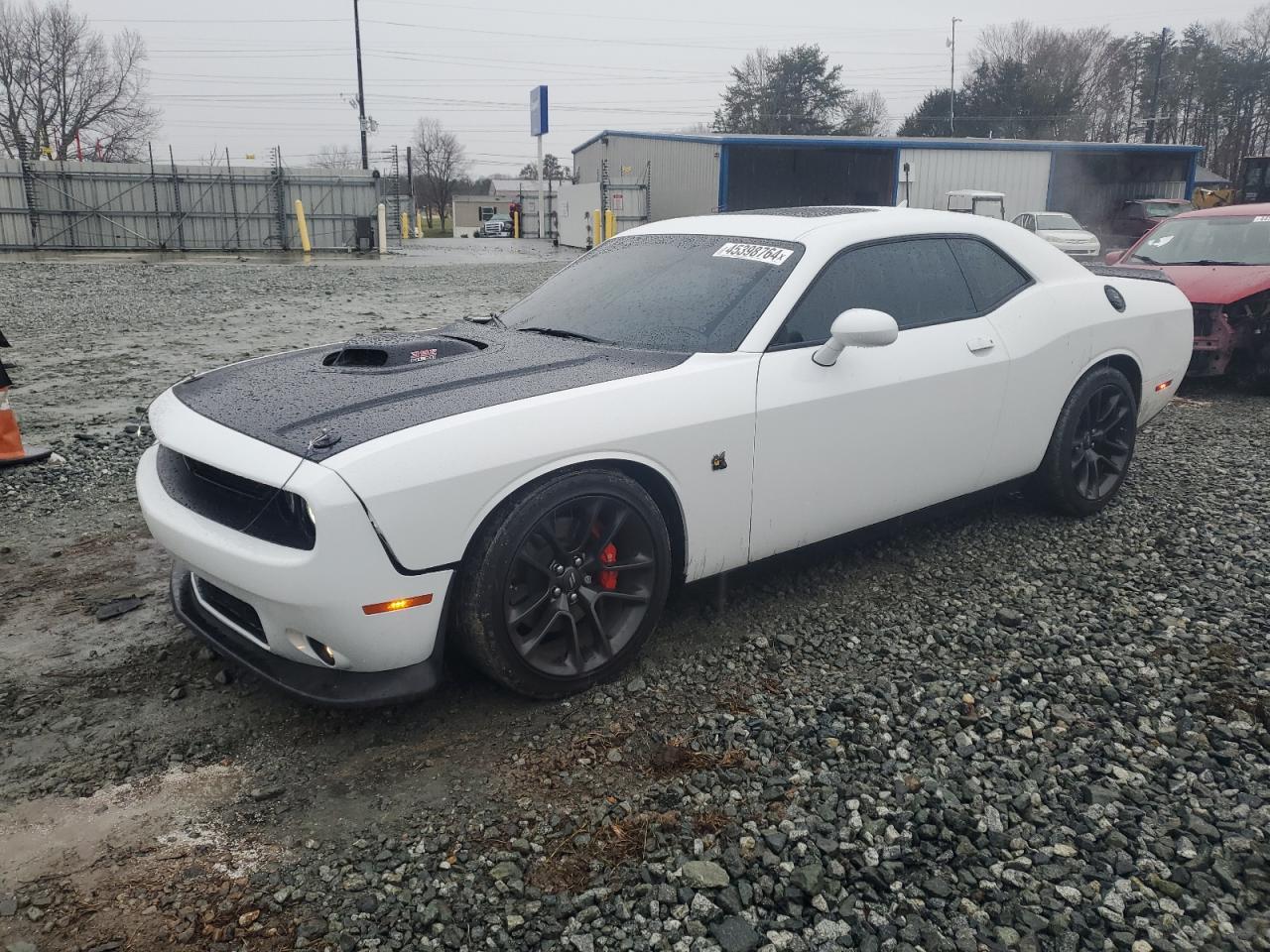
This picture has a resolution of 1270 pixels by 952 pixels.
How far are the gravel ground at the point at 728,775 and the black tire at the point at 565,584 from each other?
15 cm

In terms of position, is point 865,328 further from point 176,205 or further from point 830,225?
point 176,205

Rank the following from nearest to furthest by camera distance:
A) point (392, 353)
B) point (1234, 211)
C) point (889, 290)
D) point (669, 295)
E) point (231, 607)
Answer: point (231, 607)
point (392, 353)
point (669, 295)
point (889, 290)
point (1234, 211)

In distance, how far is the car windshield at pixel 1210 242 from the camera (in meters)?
8.49

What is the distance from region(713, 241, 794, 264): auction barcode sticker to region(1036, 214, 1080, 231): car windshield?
20.9 m

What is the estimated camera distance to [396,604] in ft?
8.86

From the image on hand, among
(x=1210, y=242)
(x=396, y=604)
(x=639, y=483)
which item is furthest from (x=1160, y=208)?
(x=396, y=604)

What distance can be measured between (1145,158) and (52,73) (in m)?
55.0

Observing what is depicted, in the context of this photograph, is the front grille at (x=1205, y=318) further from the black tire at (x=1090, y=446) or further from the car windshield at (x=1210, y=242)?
the black tire at (x=1090, y=446)

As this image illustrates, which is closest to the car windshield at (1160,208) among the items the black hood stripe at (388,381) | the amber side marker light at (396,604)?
the black hood stripe at (388,381)

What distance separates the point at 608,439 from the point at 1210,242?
26.8 feet

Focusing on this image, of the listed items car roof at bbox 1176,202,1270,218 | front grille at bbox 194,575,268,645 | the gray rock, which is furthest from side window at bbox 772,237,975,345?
car roof at bbox 1176,202,1270,218

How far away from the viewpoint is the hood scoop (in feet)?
11.4

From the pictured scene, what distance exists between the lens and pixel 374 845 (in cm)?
246

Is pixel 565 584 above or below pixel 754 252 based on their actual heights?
below
